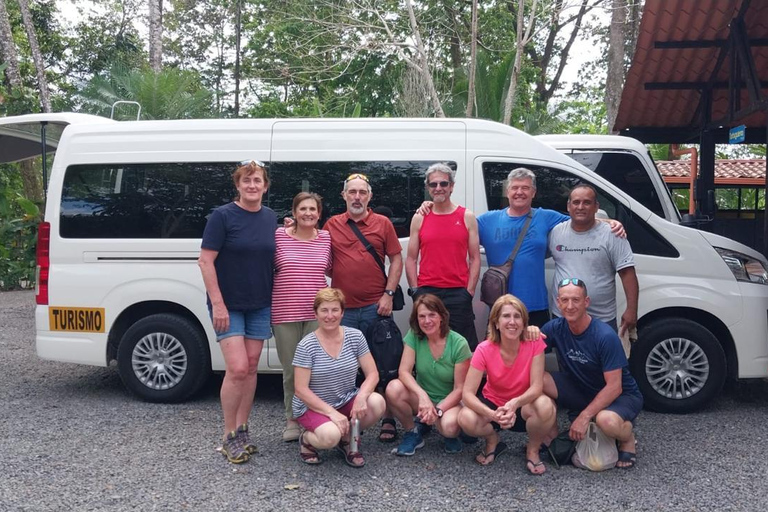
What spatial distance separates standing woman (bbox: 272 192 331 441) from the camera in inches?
184

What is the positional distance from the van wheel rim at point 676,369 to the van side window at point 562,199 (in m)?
0.67

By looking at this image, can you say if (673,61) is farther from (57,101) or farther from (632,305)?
(57,101)

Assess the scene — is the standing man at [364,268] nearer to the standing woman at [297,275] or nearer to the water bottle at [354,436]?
A: the standing woman at [297,275]

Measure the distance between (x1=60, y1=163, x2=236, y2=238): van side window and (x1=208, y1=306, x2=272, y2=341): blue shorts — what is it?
1420 millimetres

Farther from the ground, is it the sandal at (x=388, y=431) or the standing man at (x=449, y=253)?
the standing man at (x=449, y=253)

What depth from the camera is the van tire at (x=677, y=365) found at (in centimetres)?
553

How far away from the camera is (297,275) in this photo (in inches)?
185

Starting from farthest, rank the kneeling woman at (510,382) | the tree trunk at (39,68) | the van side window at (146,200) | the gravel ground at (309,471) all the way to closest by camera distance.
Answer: the tree trunk at (39,68) < the van side window at (146,200) < the kneeling woman at (510,382) < the gravel ground at (309,471)

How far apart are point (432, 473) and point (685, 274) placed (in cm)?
249

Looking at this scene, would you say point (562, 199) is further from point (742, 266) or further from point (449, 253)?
point (742, 266)

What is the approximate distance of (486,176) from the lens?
5.60 meters

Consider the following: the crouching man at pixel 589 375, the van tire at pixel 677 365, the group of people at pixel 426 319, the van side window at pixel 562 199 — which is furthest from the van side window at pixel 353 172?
the van tire at pixel 677 365

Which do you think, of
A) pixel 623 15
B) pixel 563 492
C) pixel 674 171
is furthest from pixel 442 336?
pixel 623 15

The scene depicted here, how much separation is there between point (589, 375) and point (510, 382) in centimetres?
50
